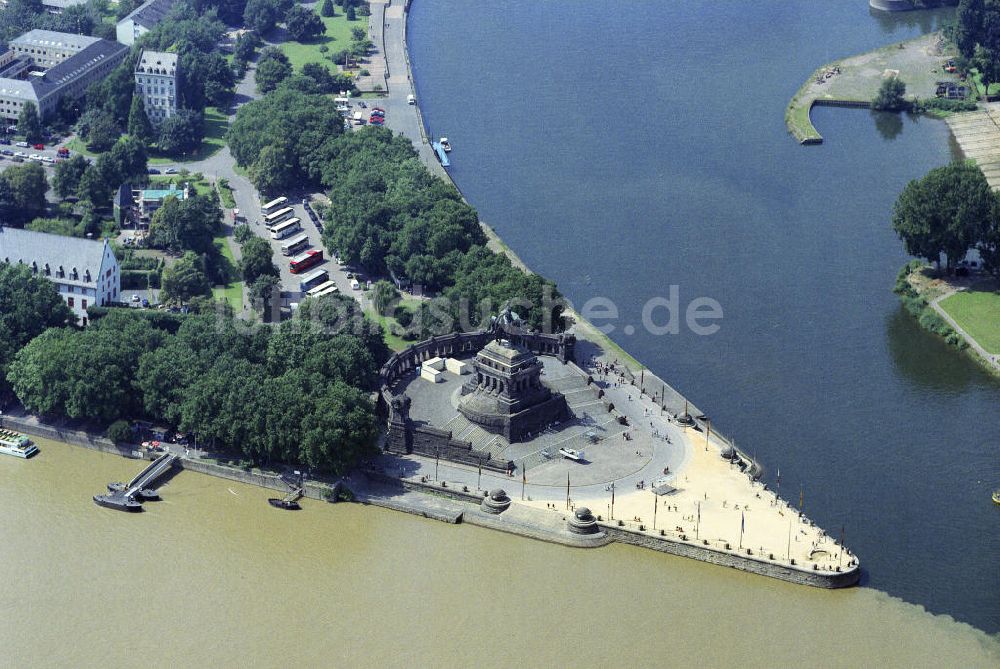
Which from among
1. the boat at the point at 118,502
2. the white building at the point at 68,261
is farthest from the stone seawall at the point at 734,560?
the white building at the point at 68,261

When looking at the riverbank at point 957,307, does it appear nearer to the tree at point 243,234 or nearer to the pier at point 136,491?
the tree at point 243,234

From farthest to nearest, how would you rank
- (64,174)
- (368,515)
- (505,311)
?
(64,174)
(505,311)
(368,515)

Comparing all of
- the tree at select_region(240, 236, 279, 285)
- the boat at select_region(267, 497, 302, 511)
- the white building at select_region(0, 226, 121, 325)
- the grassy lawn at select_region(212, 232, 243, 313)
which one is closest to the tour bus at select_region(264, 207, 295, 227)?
the grassy lawn at select_region(212, 232, 243, 313)

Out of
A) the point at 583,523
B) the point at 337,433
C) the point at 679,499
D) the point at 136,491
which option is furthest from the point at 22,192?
the point at 679,499

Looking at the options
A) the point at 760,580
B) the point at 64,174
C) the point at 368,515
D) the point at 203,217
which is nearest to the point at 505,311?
the point at 368,515

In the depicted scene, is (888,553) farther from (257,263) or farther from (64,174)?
(64,174)

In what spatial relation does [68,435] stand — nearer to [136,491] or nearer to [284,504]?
[136,491]

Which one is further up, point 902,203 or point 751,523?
point 902,203
